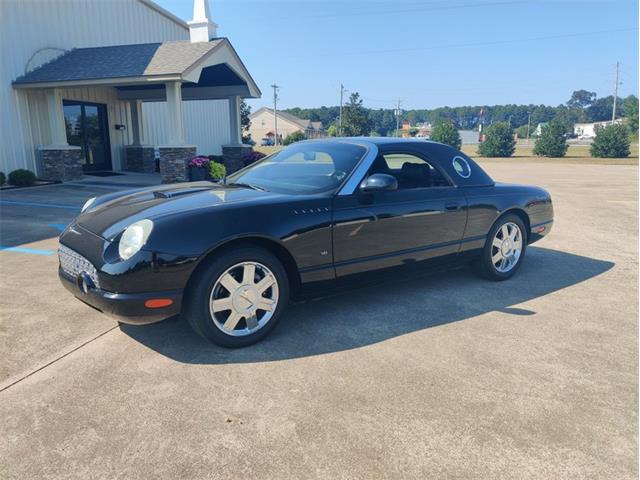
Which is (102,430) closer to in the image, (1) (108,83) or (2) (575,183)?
(1) (108,83)

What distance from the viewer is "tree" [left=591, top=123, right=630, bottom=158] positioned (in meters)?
35.7

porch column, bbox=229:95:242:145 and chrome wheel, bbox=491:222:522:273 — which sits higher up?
porch column, bbox=229:95:242:145

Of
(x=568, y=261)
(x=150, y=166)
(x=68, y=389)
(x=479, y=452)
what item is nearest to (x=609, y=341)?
(x=479, y=452)

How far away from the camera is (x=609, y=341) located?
372 centimetres

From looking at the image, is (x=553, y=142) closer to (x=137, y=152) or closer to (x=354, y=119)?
(x=354, y=119)

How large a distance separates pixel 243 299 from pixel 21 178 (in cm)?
1265

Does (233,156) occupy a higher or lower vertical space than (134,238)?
higher

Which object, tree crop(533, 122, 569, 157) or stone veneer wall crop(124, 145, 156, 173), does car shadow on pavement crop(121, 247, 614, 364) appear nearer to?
stone veneer wall crop(124, 145, 156, 173)

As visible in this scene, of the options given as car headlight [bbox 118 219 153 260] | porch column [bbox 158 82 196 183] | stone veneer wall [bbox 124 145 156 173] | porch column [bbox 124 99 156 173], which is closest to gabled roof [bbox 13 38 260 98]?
porch column [bbox 158 82 196 183]

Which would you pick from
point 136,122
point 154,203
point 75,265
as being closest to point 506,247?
point 154,203

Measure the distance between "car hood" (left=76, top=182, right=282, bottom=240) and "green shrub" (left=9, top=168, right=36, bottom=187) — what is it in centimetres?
1092

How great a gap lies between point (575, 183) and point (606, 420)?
16.5m

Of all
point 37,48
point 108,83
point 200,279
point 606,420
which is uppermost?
point 37,48

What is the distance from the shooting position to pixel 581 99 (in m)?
175
